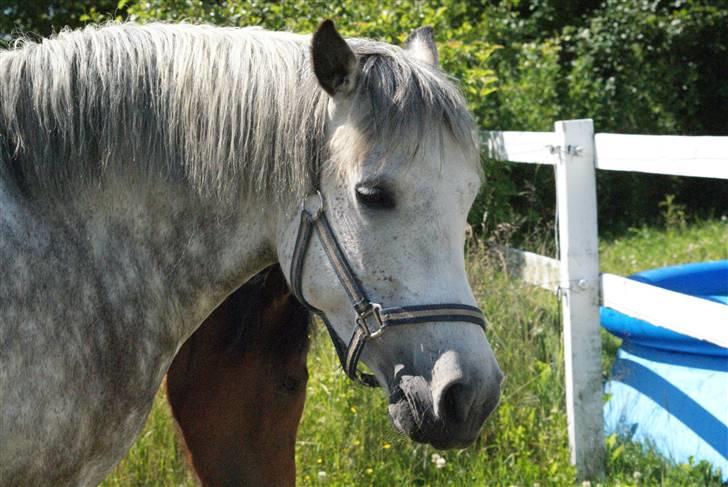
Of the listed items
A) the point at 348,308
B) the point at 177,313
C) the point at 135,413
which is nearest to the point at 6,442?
the point at 135,413

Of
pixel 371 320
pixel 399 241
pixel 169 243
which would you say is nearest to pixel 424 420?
pixel 371 320

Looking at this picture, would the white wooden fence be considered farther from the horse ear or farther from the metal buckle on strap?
the metal buckle on strap

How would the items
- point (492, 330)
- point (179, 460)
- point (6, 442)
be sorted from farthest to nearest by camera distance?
point (492, 330)
point (179, 460)
point (6, 442)

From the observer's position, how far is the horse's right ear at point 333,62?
1989 millimetres

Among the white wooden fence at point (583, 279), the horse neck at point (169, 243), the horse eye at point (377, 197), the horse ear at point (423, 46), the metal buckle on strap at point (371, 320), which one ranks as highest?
the horse ear at point (423, 46)

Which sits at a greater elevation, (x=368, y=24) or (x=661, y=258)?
(x=368, y=24)

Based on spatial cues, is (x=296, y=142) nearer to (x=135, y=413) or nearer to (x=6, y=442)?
(x=135, y=413)

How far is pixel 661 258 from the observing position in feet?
25.9

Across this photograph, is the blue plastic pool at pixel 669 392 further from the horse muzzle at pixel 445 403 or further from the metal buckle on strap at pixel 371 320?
the metal buckle on strap at pixel 371 320

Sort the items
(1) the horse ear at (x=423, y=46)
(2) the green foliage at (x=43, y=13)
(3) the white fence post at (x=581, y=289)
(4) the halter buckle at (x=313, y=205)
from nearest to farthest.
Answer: (4) the halter buckle at (x=313, y=205), (1) the horse ear at (x=423, y=46), (3) the white fence post at (x=581, y=289), (2) the green foliage at (x=43, y=13)

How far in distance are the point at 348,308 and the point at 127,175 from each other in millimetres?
628

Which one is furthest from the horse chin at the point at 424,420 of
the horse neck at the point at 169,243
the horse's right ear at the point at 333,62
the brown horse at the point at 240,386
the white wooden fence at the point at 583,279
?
the white wooden fence at the point at 583,279

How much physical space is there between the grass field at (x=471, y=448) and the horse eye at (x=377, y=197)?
179 centimetres

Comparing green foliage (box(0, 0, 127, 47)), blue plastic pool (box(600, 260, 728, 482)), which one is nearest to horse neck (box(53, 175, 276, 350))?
blue plastic pool (box(600, 260, 728, 482))
